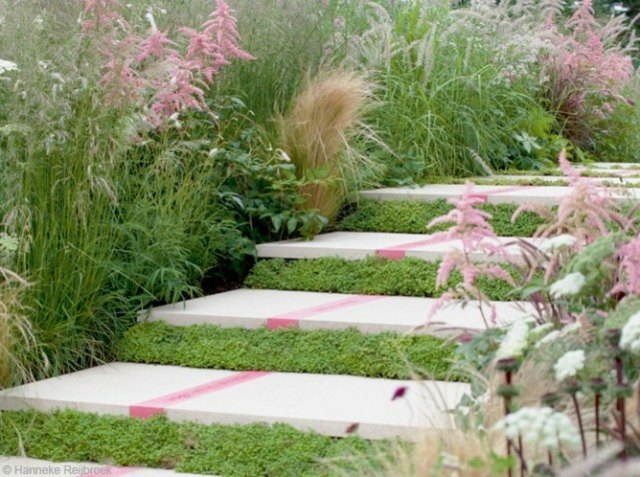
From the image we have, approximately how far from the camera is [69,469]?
13.2ft

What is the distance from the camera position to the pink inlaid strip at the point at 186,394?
14.0 feet

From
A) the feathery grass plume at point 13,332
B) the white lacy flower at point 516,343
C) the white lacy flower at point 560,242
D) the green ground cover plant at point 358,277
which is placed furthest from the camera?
the green ground cover plant at point 358,277

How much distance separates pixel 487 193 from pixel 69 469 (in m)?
3.42

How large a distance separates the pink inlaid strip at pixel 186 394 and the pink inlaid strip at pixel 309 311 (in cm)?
37

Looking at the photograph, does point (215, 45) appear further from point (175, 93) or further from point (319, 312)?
point (319, 312)

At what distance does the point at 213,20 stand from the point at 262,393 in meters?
2.60

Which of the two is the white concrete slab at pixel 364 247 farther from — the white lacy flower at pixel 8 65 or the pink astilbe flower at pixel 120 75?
the white lacy flower at pixel 8 65

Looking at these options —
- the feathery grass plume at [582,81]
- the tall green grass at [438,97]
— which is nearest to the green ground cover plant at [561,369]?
the tall green grass at [438,97]

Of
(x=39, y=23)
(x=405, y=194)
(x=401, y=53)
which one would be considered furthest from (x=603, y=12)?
(x=39, y=23)

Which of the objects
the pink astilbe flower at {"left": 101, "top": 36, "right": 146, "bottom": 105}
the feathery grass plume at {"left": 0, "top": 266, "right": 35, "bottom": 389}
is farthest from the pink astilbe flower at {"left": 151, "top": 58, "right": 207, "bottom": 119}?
the feathery grass plume at {"left": 0, "top": 266, "right": 35, "bottom": 389}

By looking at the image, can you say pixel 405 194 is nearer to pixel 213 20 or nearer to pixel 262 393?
pixel 213 20

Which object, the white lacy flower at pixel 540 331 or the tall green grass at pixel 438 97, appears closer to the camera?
the white lacy flower at pixel 540 331

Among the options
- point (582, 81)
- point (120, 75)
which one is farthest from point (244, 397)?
point (582, 81)

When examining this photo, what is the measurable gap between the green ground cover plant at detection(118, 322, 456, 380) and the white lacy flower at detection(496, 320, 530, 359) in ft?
3.97
